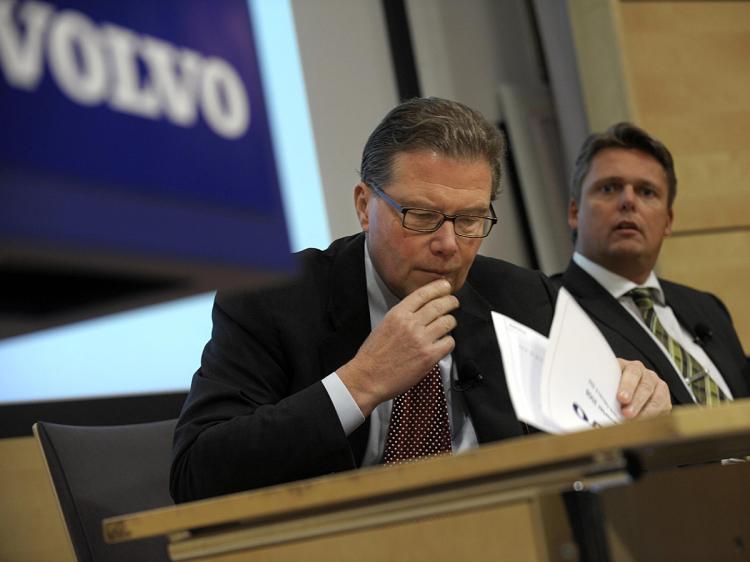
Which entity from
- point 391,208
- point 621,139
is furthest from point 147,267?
point 621,139

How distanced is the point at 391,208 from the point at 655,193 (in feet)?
4.84

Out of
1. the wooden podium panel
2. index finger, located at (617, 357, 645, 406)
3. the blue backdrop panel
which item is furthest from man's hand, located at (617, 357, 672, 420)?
the blue backdrop panel

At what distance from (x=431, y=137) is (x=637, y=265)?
1.32 metres

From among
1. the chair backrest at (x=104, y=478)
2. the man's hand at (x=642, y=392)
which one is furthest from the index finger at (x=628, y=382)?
the chair backrest at (x=104, y=478)

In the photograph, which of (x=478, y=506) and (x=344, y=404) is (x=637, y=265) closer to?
(x=344, y=404)


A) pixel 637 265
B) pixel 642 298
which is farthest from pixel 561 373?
pixel 637 265

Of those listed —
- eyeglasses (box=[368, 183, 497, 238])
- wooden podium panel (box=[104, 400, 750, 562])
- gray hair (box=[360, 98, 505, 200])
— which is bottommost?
wooden podium panel (box=[104, 400, 750, 562])

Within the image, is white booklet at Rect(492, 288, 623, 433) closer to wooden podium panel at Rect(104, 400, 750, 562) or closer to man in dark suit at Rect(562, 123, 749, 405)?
wooden podium panel at Rect(104, 400, 750, 562)

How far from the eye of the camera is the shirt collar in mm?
3016

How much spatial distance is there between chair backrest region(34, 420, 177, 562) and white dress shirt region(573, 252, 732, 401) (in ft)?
4.80

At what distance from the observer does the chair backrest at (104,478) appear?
181 centimetres

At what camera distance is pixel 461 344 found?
6.66ft

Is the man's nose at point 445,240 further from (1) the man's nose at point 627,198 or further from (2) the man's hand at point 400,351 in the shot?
(1) the man's nose at point 627,198

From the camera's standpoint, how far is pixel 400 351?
5.49ft
